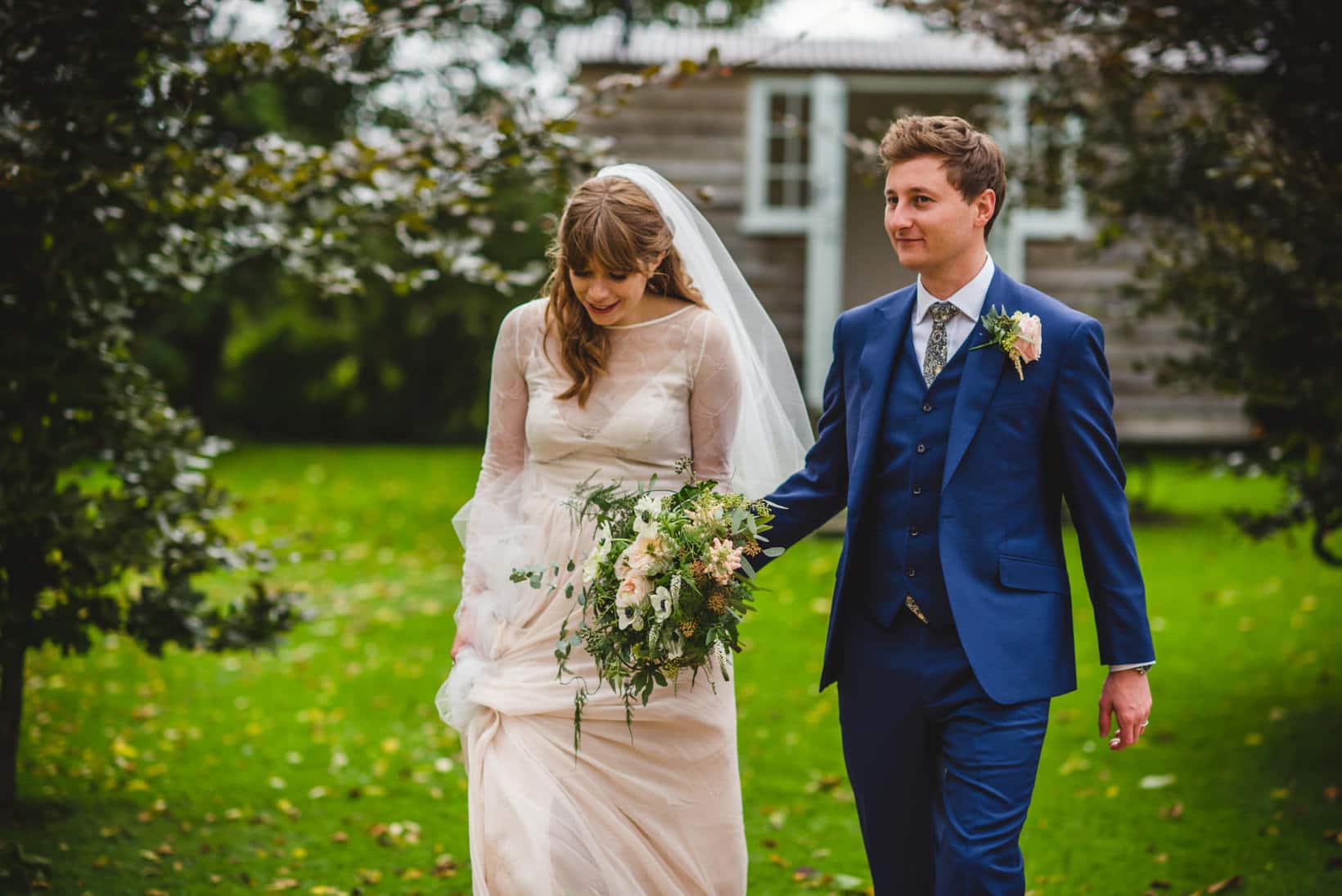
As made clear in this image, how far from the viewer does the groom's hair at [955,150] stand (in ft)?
10.2

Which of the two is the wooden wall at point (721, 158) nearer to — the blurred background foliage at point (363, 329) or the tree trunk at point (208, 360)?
the blurred background foliage at point (363, 329)

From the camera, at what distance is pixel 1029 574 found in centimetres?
310

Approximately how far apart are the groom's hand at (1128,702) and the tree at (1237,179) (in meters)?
2.27

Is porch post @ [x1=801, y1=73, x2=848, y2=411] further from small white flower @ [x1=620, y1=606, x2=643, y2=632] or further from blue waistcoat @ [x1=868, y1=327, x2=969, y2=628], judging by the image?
small white flower @ [x1=620, y1=606, x2=643, y2=632]

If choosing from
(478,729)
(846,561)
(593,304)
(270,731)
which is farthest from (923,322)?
(270,731)

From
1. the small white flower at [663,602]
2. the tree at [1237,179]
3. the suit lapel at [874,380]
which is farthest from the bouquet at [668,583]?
the tree at [1237,179]

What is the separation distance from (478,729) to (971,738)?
4.67 ft

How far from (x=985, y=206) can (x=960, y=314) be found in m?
0.26

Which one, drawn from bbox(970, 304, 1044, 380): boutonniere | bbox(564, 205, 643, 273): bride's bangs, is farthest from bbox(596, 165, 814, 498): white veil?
bbox(970, 304, 1044, 380): boutonniere

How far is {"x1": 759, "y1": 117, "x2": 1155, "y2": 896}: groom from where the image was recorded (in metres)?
3.03

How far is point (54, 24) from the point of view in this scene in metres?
4.42

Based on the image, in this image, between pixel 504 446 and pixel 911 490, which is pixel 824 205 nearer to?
pixel 504 446

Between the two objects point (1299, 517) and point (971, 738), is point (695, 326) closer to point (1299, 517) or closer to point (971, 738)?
point (971, 738)

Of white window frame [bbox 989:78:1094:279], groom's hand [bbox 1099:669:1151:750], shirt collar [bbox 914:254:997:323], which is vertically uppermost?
white window frame [bbox 989:78:1094:279]
